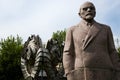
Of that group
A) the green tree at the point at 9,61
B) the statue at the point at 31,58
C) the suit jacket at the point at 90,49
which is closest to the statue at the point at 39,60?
the statue at the point at 31,58

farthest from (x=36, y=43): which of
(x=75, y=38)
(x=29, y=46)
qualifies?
(x=75, y=38)

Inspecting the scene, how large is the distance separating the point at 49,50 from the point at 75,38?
88.8 ft

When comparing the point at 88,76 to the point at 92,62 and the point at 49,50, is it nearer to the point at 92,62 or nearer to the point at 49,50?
the point at 92,62

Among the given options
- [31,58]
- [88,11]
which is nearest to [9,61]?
[31,58]

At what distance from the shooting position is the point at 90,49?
41.1 ft

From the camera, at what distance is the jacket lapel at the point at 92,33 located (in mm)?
12609

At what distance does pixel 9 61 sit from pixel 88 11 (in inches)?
1528

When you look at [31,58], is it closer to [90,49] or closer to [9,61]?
[9,61]

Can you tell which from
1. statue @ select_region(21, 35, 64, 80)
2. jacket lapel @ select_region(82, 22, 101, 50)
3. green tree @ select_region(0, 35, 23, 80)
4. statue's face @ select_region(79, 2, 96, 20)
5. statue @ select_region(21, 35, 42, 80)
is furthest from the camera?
green tree @ select_region(0, 35, 23, 80)

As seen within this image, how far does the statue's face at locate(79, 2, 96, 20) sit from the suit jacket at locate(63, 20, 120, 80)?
20cm

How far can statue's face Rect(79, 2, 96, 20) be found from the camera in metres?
13.0

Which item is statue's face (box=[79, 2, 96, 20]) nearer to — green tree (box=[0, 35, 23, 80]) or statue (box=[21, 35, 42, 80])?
statue (box=[21, 35, 42, 80])

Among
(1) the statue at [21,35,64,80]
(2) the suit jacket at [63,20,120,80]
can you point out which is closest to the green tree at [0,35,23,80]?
(1) the statue at [21,35,64,80]

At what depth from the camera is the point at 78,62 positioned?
12508 mm
